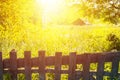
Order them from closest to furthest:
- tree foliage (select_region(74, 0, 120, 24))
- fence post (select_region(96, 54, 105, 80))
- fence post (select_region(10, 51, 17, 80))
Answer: fence post (select_region(10, 51, 17, 80)) < fence post (select_region(96, 54, 105, 80)) < tree foliage (select_region(74, 0, 120, 24))

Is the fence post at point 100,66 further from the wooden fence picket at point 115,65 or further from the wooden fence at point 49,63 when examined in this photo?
the wooden fence picket at point 115,65

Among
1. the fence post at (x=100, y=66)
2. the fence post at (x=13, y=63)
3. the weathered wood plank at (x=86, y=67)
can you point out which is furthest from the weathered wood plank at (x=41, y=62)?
the fence post at (x=100, y=66)

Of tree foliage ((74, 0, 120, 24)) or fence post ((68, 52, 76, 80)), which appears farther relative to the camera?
tree foliage ((74, 0, 120, 24))

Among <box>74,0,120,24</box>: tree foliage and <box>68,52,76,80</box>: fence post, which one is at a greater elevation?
<box>74,0,120,24</box>: tree foliage

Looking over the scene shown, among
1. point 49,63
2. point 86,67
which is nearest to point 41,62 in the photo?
point 49,63

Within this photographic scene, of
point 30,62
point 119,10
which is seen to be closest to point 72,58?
point 30,62

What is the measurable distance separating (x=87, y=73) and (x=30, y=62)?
3.39ft

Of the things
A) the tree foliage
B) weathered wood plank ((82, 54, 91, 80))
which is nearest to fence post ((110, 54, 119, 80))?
weathered wood plank ((82, 54, 91, 80))

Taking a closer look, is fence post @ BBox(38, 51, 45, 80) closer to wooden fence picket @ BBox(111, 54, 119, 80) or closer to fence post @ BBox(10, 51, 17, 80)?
fence post @ BBox(10, 51, 17, 80)

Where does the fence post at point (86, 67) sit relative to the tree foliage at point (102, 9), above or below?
below

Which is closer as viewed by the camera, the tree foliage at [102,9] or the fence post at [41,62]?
the fence post at [41,62]

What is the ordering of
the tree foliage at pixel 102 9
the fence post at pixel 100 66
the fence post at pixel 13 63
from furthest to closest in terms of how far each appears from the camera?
the tree foliage at pixel 102 9 < the fence post at pixel 100 66 < the fence post at pixel 13 63

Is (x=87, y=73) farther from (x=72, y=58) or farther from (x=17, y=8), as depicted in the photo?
(x=17, y=8)

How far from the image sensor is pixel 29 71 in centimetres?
535
